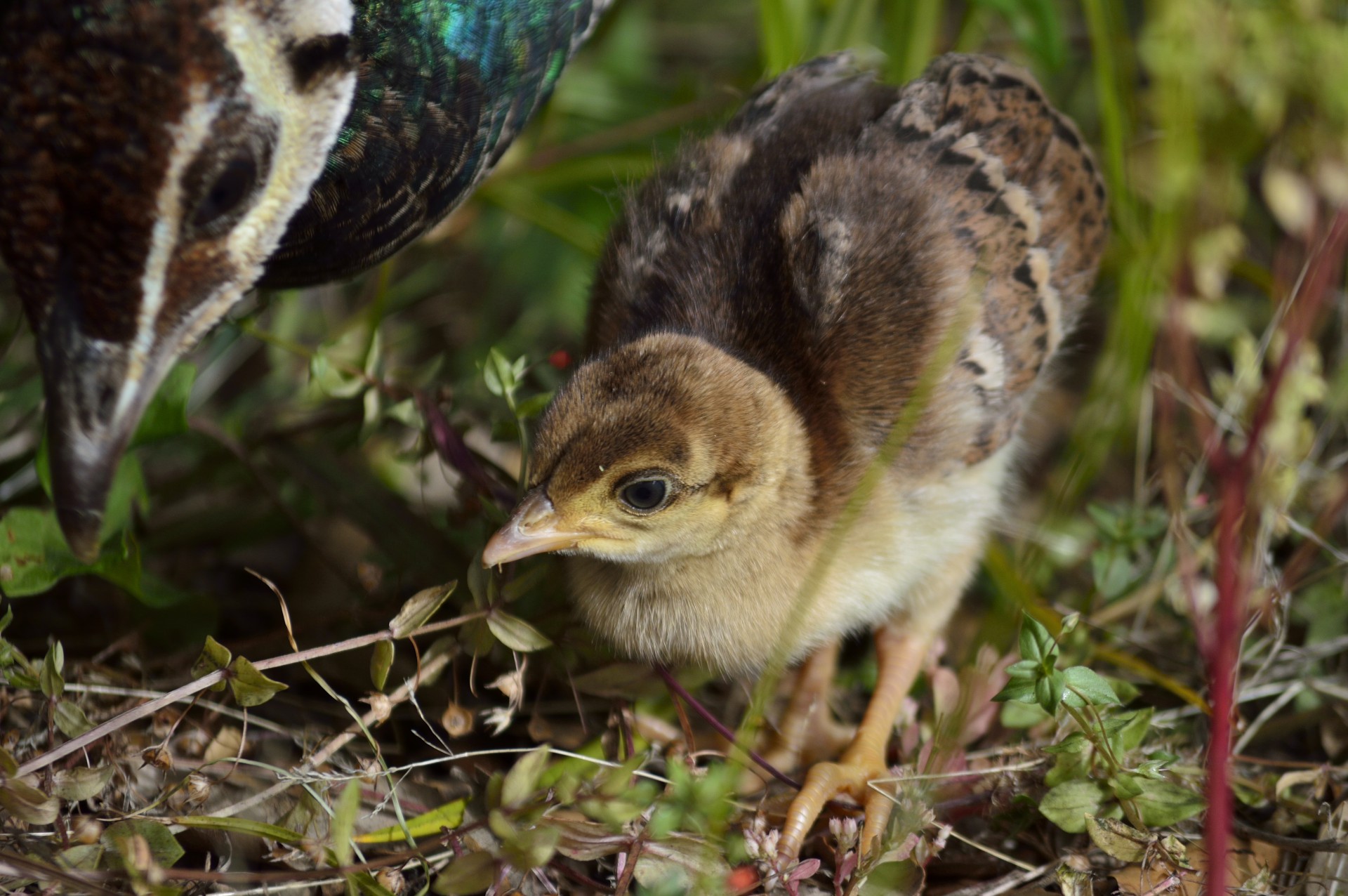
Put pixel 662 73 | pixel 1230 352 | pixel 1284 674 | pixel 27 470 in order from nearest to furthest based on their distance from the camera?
1. pixel 1284 674
2. pixel 27 470
3. pixel 1230 352
4. pixel 662 73

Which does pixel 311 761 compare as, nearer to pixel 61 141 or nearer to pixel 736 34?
pixel 61 141

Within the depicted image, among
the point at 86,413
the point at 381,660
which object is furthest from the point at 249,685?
the point at 86,413

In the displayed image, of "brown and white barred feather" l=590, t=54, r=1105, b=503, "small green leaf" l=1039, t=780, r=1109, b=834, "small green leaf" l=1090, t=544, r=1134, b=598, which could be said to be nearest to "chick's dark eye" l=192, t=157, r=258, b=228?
"brown and white barred feather" l=590, t=54, r=1105, b=503

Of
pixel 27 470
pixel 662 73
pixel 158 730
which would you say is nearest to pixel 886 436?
pixel 158 730

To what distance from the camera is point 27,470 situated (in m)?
2.35

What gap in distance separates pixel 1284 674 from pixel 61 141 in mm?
2151

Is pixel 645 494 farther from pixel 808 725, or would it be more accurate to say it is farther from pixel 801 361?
pixel 808 725

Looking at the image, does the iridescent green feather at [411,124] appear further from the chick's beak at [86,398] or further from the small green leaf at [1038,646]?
the small green leaf at [1038,646]

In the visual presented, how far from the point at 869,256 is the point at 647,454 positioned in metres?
0.52

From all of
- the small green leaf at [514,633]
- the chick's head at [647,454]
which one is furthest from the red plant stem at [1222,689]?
the small green leaf at [514,633]

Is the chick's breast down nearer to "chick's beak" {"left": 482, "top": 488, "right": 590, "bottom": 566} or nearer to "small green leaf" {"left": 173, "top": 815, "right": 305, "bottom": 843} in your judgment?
"chick's beak" {"left": 482, "top": 488, "right": 590, "bottom": 566}

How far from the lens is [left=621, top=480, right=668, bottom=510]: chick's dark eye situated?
168 centimetres

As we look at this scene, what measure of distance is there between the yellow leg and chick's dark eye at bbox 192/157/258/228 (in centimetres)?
117

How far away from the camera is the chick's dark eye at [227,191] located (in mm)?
1546
